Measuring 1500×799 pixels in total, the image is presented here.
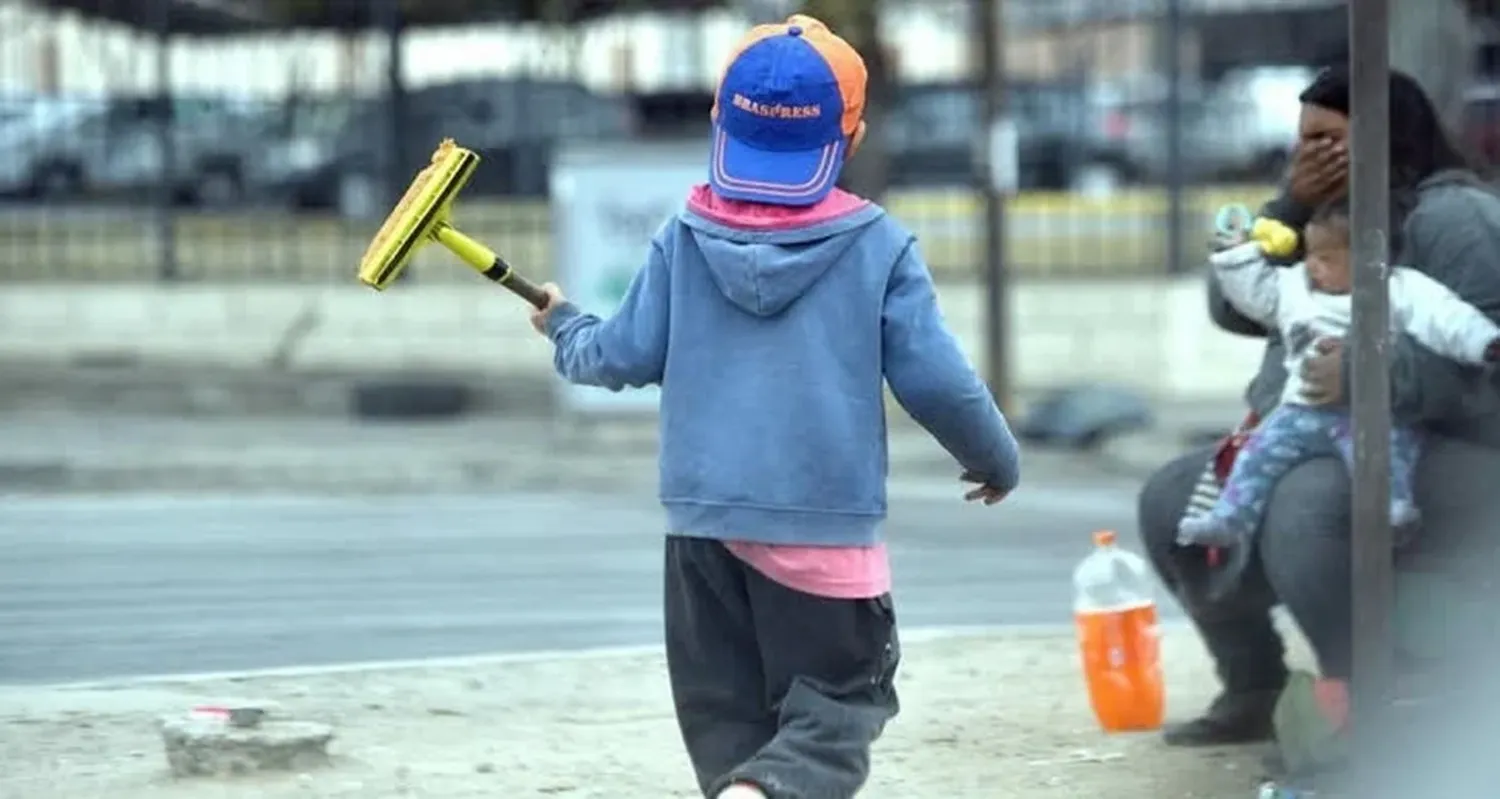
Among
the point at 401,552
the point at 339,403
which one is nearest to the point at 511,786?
the point at 401,552

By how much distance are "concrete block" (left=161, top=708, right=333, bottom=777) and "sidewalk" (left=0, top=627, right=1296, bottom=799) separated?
0.04m

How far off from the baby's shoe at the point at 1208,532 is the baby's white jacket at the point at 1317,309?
0.97 ft

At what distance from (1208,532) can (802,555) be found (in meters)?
1.58

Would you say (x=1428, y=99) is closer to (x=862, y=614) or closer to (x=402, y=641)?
(x=862, y=614)

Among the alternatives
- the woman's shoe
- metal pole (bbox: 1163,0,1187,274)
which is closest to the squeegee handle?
the woman's shoe

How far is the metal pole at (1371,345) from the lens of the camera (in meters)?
5.19

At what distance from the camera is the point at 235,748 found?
600cm

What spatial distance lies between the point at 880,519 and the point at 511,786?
1.72 metres

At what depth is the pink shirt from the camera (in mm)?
4551

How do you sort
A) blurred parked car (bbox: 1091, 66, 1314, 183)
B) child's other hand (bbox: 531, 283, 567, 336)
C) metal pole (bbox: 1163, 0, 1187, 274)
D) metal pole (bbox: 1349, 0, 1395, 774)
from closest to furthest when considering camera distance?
1. child's other hand (bbox: 531, 283, 567, 336)
2. metal pole (bbox: 1349, 0, 1395, 774)
3. metal pole (bbox: 1163, 0, 1187, 274)
4. blurred parked car (bbox: 1091, 66, 1314, 183)

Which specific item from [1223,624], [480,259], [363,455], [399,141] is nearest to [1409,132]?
[1223,624]

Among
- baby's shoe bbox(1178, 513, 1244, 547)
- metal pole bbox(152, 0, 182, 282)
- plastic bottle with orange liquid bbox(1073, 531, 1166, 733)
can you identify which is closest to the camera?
baby's shoe bbox(1178, 513, 1244, 547)

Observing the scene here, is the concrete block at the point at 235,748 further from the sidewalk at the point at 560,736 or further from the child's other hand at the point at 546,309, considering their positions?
the child's other hand at the point at 546,309

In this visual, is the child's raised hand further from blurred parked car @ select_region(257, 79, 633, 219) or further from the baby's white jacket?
blurred parked car @ select_region(257, 79, 633, 219)
